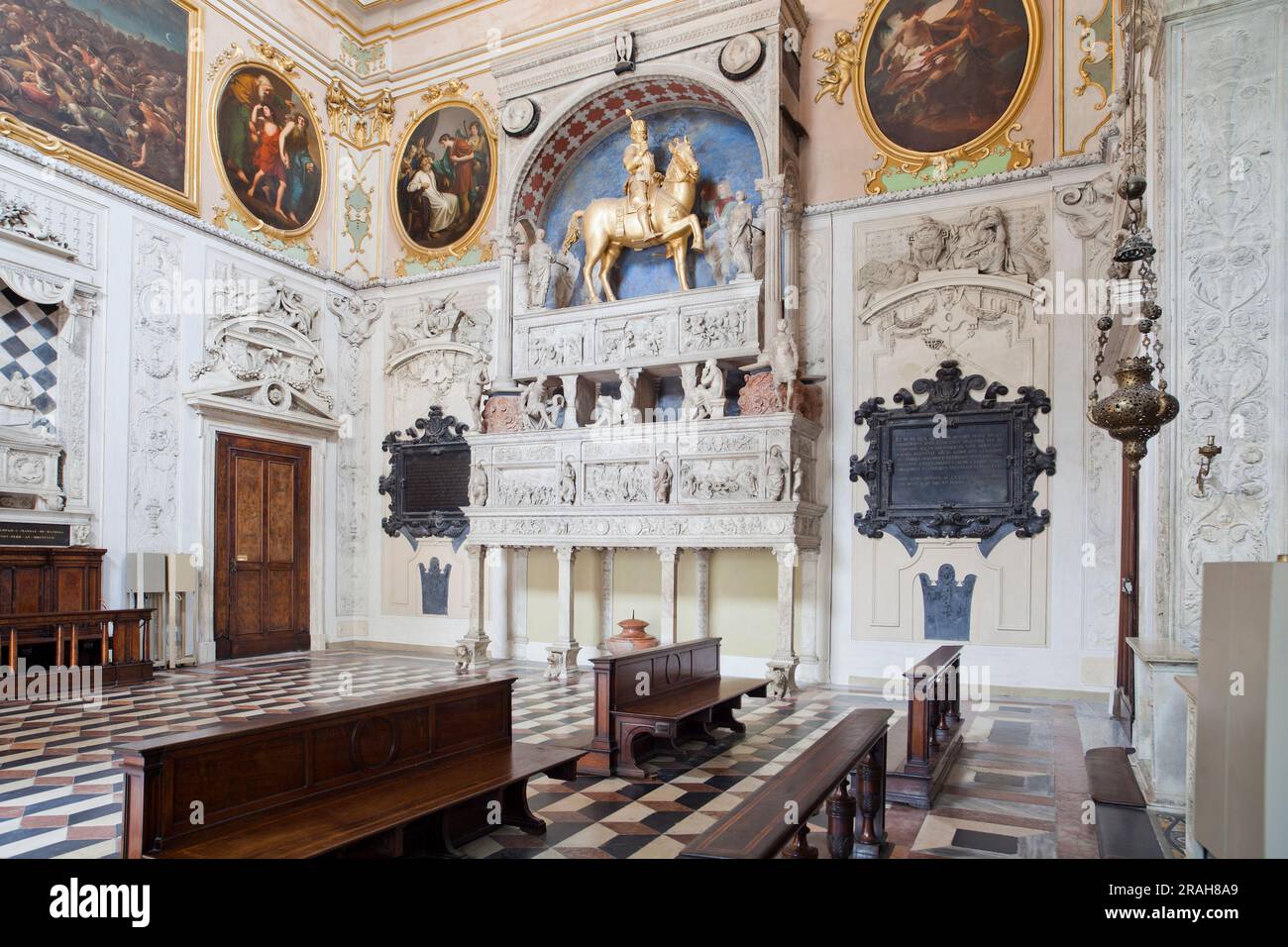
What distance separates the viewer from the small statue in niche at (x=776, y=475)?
10.0 meters

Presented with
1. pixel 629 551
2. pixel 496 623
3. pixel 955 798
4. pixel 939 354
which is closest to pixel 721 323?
pixel 939 354

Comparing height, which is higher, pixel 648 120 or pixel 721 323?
pixel 648 120

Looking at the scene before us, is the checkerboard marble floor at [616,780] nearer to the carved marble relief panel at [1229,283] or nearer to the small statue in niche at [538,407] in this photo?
the carved marble relief panel at [1229,283]

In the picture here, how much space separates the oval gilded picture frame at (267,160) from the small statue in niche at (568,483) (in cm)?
596

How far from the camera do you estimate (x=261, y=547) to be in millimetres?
12711

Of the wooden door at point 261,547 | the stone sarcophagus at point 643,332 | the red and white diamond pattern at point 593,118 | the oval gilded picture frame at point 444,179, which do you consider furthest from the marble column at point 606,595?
the oval gilded picture frame at point 444,179

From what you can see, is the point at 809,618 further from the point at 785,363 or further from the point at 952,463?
the point at 785,363

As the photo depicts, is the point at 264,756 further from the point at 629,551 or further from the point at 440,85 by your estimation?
the point at 440,85

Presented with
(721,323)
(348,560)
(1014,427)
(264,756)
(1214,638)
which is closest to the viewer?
(1214,638)

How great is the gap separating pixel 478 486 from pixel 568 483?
148 cm

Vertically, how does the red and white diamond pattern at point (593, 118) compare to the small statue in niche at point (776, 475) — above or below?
above

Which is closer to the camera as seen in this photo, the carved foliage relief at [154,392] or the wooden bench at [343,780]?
the wooden bench at [343,780]

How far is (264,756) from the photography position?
3791 mm

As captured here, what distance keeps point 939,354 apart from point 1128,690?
166 inches
